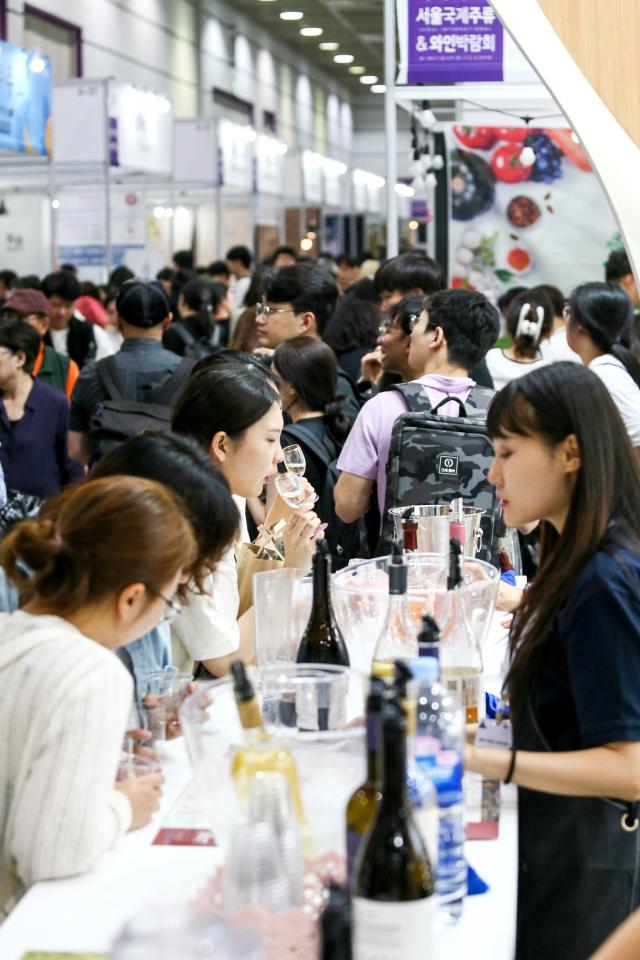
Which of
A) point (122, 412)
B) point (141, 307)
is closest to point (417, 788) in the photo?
point (122, 412)

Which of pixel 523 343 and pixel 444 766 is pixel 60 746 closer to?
pixel 444 766

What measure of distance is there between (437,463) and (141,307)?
1.64 meters

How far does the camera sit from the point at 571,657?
194 cm

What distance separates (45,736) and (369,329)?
4.43 metres

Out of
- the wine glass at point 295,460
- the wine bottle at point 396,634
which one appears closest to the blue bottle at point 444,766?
the wine bottle at point 396,634

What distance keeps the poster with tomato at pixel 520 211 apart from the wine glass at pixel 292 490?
16.9 feet

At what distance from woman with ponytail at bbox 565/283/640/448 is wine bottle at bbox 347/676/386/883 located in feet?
12.2

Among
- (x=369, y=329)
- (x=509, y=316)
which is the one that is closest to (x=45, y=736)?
(x=369, y=329)

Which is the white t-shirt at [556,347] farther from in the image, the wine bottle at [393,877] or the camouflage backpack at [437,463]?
the wine bottle at [393,877]

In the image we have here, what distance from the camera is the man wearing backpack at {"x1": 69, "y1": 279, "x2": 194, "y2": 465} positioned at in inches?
178

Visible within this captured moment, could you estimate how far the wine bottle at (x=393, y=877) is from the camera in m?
1.25

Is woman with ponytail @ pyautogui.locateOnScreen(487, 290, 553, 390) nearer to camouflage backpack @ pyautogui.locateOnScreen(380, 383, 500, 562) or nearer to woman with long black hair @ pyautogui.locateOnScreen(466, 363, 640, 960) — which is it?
camouflage backpack @ pyautogui.locateOnScreen(380, 383, 500, 562)

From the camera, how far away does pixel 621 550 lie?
196cm

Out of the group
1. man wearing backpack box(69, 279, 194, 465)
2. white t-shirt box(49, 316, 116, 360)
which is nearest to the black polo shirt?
man wearing backpack box(69, 279, 194, 465)
